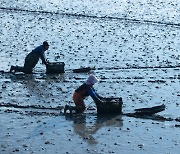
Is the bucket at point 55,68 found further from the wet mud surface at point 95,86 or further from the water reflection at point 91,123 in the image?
the water reflection at point 91,123

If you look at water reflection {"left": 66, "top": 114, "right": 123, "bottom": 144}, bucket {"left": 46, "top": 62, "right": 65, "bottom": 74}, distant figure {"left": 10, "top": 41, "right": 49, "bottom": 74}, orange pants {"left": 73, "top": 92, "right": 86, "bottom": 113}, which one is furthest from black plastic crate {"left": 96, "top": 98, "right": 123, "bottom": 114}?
distant figure {"left": 10, "top": 41, "right": 49, "bottom": 74}

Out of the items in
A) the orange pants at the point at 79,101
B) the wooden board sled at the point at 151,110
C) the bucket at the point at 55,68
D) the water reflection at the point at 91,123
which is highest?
the bucket at the point at 55,68

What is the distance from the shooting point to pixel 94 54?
81.4 ft

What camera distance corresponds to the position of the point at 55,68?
2075 cm

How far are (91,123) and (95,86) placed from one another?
431 cm

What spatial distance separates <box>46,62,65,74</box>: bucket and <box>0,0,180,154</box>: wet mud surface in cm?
23

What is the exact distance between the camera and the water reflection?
14164 mm

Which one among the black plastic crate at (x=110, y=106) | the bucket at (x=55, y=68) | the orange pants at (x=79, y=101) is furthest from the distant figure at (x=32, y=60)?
the black plastic crate at (x=110, y=106)

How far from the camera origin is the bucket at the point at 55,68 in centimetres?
2072

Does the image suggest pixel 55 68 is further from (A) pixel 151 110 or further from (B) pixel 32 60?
(A) pixel 151 110

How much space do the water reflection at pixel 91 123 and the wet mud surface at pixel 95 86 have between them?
0.03m

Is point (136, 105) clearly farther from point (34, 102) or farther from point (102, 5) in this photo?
point (102, 5)

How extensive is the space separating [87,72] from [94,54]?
3.90 m

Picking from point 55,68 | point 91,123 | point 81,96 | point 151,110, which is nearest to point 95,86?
point 55,68
